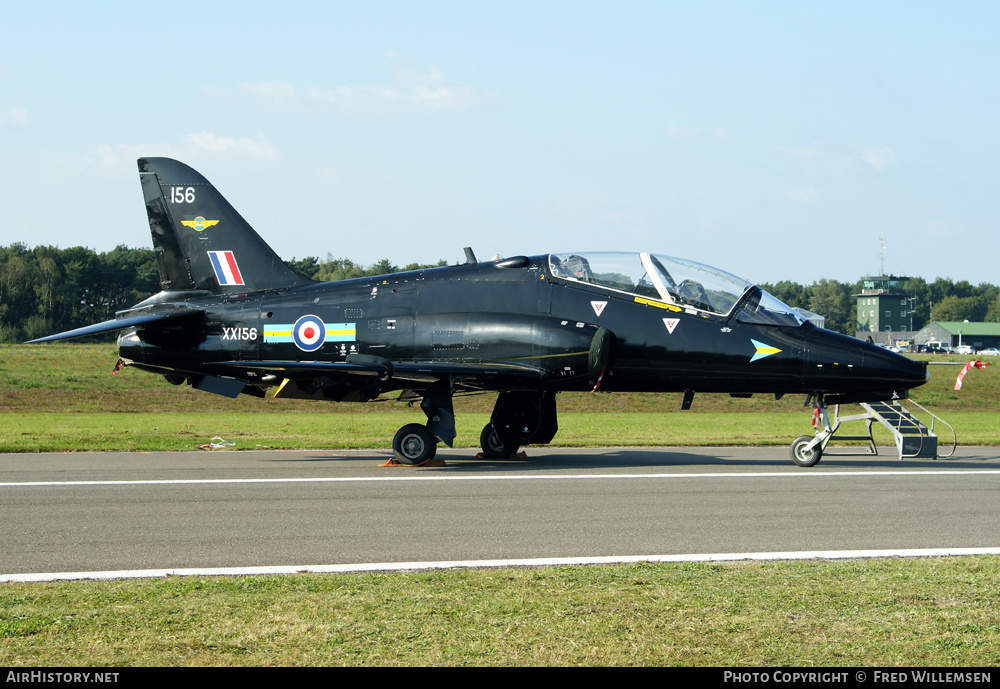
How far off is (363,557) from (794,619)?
3.79 m

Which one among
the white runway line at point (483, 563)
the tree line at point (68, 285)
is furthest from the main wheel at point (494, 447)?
the tree line at point (68, 285)

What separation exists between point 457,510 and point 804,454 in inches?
298

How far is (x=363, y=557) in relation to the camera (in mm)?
8062

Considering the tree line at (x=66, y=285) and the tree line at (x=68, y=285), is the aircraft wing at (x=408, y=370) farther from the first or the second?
the tree line at (x=68, y=285)

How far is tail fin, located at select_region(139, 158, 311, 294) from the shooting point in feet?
58.9

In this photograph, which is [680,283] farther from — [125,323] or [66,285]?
[66,285]

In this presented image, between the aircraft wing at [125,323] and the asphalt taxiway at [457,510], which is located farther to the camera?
the aircraft wing at [125,323]

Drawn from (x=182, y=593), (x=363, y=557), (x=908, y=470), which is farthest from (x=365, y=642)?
(x=908, y=470)

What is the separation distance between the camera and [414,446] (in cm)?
1564

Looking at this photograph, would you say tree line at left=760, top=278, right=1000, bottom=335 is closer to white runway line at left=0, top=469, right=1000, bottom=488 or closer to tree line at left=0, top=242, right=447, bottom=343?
tree line at left=0, top=242, right=447, bottom=343

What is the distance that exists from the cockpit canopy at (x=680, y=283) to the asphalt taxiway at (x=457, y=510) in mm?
2641

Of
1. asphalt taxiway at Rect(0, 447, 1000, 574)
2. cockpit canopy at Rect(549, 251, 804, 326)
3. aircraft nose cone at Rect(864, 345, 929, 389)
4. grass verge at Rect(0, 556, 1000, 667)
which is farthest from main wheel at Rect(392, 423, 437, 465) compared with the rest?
grass verge at Rect(0, 556, 1000, 667)

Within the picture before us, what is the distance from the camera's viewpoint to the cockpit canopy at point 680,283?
15.3m

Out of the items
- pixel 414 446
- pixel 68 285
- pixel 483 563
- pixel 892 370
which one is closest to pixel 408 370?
pixel 414 446
